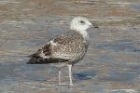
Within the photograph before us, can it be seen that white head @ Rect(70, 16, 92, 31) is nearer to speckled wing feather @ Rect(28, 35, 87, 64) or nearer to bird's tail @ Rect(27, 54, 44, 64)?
speckled wing feather @ Rect(28, 35, 87, 64)

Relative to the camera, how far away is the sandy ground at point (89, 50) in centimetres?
1207

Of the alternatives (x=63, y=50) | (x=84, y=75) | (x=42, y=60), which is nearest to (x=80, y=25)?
(x=63, y=50)

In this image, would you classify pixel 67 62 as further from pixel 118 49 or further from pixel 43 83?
pixel 118 49

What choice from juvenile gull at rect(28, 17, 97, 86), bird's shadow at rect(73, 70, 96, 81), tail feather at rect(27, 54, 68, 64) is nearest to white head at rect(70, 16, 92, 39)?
juvenile gull at rect(28, 17, 97, 86)

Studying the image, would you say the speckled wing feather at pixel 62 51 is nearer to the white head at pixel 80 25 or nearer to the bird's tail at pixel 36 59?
the bird's tail at pixel 36 59

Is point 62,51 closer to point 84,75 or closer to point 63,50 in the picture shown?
point 63,50

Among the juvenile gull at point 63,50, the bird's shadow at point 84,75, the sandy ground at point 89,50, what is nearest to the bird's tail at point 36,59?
the juvenile gull at point 63,50

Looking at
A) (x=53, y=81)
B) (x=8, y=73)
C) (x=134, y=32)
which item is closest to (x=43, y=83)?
(x=53, y=81)

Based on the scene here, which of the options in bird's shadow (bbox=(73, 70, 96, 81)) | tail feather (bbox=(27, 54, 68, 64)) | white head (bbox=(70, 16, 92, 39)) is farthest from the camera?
bird's shadow (bbox=(73, 70, 96, 81))

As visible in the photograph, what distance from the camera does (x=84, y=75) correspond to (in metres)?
13.0

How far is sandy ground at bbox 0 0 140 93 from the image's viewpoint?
475 inches

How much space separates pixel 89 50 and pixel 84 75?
2351 mm

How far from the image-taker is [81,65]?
1384 cm

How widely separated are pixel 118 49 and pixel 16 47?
2212 millimetres
